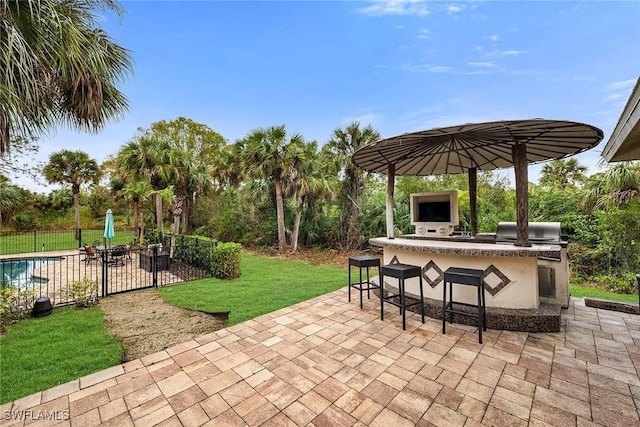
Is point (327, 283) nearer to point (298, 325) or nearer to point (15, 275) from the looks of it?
point (298, 325)

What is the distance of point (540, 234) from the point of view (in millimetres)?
4195

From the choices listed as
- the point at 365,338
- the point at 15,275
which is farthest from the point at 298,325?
the point at 15,275

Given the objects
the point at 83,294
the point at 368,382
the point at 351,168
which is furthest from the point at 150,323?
the point at 351,168

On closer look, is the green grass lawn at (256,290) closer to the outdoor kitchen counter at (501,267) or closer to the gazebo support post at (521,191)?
the outdoor kitchen counter at (501,267)

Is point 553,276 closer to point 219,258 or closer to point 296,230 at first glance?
point 219,258

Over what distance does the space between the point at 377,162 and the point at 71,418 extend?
4.92m

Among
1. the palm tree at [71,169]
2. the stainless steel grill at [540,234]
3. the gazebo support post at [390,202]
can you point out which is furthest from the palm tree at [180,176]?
the palm tree at [71,169]

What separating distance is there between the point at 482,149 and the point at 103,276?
781 cm

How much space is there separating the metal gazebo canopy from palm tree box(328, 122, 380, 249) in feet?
14.3

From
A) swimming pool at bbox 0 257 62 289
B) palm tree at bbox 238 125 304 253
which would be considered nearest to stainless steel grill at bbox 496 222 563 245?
palm tree at bbox 238 125 304 253

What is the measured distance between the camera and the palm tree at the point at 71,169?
14.0 meters

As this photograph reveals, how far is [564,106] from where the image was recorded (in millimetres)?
8273

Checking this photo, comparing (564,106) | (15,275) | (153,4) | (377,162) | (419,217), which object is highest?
(153,4)

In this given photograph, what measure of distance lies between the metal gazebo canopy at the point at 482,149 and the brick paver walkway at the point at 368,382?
1.42 m
